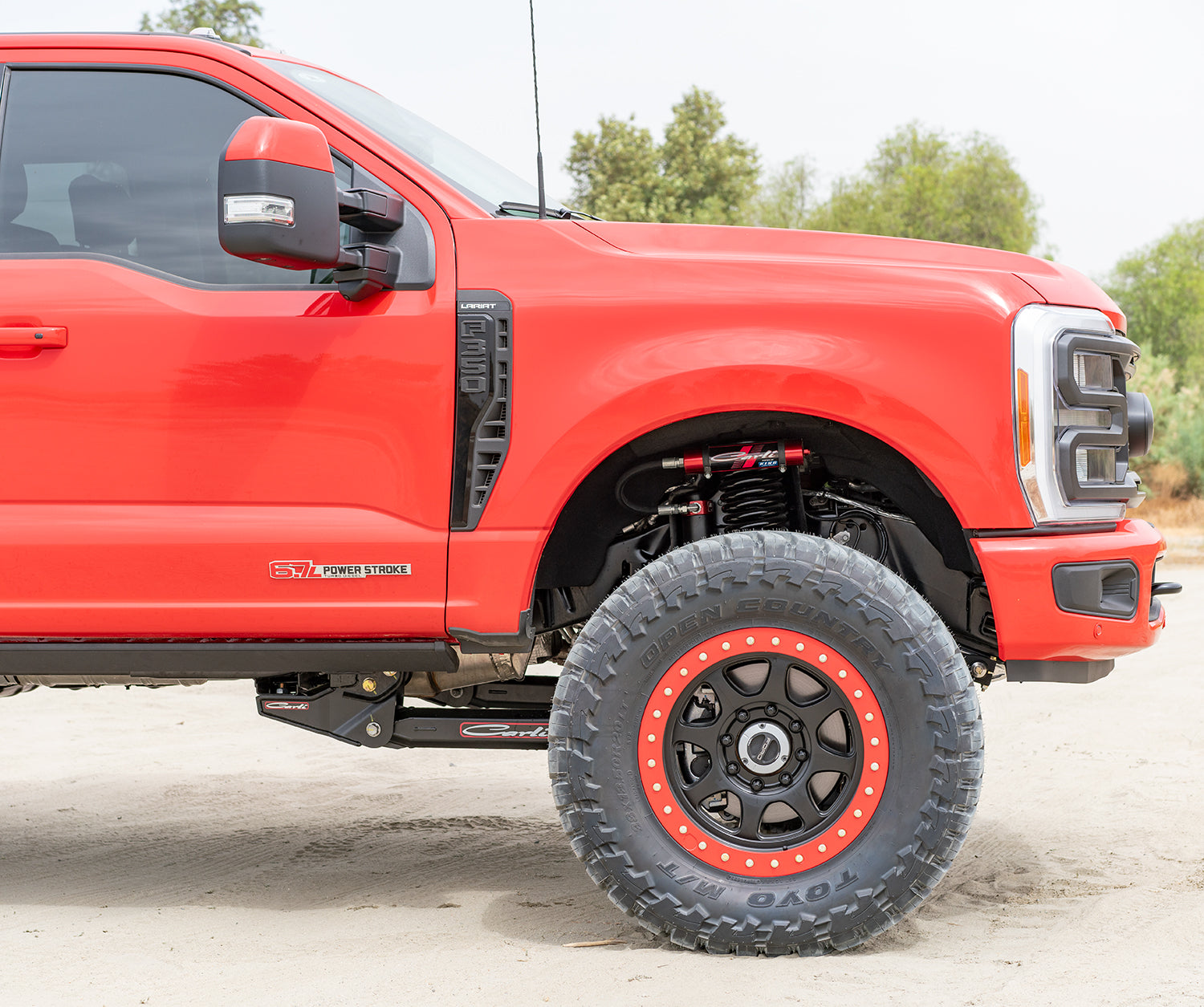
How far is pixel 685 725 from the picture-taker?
3.19 m

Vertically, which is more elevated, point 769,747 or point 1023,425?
point 1023,425

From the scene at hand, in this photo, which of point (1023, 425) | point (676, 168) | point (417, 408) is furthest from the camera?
point (676, 168)

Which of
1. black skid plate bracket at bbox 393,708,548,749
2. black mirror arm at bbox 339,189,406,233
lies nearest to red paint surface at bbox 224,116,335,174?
black mirror arm at bbox 339,189,406,233

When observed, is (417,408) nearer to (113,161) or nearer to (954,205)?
(113,161)

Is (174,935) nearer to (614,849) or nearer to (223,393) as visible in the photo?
(614,849)

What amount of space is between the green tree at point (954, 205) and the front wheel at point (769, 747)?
4583 centimetres

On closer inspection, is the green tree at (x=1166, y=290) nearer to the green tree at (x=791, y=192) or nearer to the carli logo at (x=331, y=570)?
the green tree at (x=791, y=192)

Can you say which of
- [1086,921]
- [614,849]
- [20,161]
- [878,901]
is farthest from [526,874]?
[20,161]

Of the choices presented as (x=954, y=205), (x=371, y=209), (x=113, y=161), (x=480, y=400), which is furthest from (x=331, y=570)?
(x=954, y=205)

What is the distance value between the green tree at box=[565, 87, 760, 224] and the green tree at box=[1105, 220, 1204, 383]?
23020 mm

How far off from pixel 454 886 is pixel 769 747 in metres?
1.37

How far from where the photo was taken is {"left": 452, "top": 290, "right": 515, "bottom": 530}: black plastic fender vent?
3.16 m

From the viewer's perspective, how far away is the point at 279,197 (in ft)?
9.45

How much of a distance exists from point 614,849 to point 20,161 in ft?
8.15
